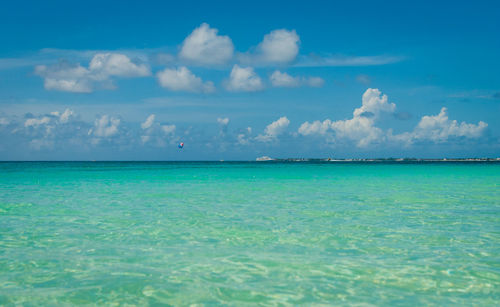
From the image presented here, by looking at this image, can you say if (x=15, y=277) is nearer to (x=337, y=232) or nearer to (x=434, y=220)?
(x=337, y=232)

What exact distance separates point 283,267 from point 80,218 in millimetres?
8027

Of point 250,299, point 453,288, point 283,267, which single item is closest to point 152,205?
point 283,267

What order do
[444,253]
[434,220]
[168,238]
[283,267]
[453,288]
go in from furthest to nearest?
[434,220] → [168,238] → [444,253] → [283,267] → [453,288]

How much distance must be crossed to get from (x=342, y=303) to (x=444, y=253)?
140 inches

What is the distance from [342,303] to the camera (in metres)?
5.39

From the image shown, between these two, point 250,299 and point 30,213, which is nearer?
point 250,299

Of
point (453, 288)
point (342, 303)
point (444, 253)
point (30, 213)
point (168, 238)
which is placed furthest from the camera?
point (30, 213)

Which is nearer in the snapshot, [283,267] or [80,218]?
[283,267]

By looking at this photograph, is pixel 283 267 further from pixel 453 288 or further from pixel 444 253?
pixel 444 253

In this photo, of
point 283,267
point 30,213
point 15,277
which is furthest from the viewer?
point 30,213

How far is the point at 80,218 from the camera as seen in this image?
1231 cm

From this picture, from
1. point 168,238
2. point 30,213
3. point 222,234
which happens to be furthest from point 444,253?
point 30,213

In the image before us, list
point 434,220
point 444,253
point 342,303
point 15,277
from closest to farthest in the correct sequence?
point 342,303
point 15,277
point 444,253
point 434,220

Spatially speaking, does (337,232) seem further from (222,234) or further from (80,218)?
(80,218)
